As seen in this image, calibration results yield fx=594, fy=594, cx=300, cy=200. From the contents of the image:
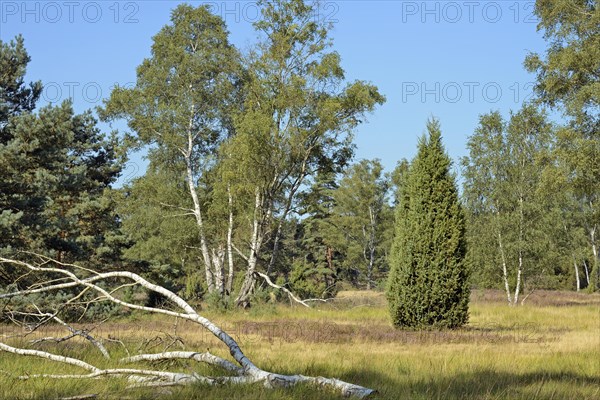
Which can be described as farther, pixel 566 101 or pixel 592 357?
pixel 566 101

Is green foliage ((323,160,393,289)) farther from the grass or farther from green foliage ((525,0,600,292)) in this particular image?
the grass

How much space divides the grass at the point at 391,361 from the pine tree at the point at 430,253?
33.7 inches

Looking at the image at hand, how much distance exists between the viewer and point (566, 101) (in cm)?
2186

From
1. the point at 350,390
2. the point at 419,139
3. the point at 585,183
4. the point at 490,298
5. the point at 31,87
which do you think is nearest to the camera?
the point at 350,390

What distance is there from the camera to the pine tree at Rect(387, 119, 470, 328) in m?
16.1

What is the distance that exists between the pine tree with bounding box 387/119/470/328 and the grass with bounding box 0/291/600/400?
857mm

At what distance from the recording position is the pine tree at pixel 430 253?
16062 millimetres

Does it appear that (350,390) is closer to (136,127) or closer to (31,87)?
(31,87)

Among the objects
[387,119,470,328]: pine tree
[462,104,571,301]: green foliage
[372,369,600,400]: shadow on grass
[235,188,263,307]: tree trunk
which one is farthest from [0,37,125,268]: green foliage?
[462,104,571,301]: green foliage

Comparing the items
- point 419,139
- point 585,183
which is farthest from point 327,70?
point 585,183

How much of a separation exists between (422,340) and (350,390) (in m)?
7.88

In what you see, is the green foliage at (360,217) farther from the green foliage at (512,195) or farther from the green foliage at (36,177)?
the green foliage at (36,177)

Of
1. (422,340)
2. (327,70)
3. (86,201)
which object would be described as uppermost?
(327,70)

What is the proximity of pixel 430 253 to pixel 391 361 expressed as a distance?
7.72 metres
